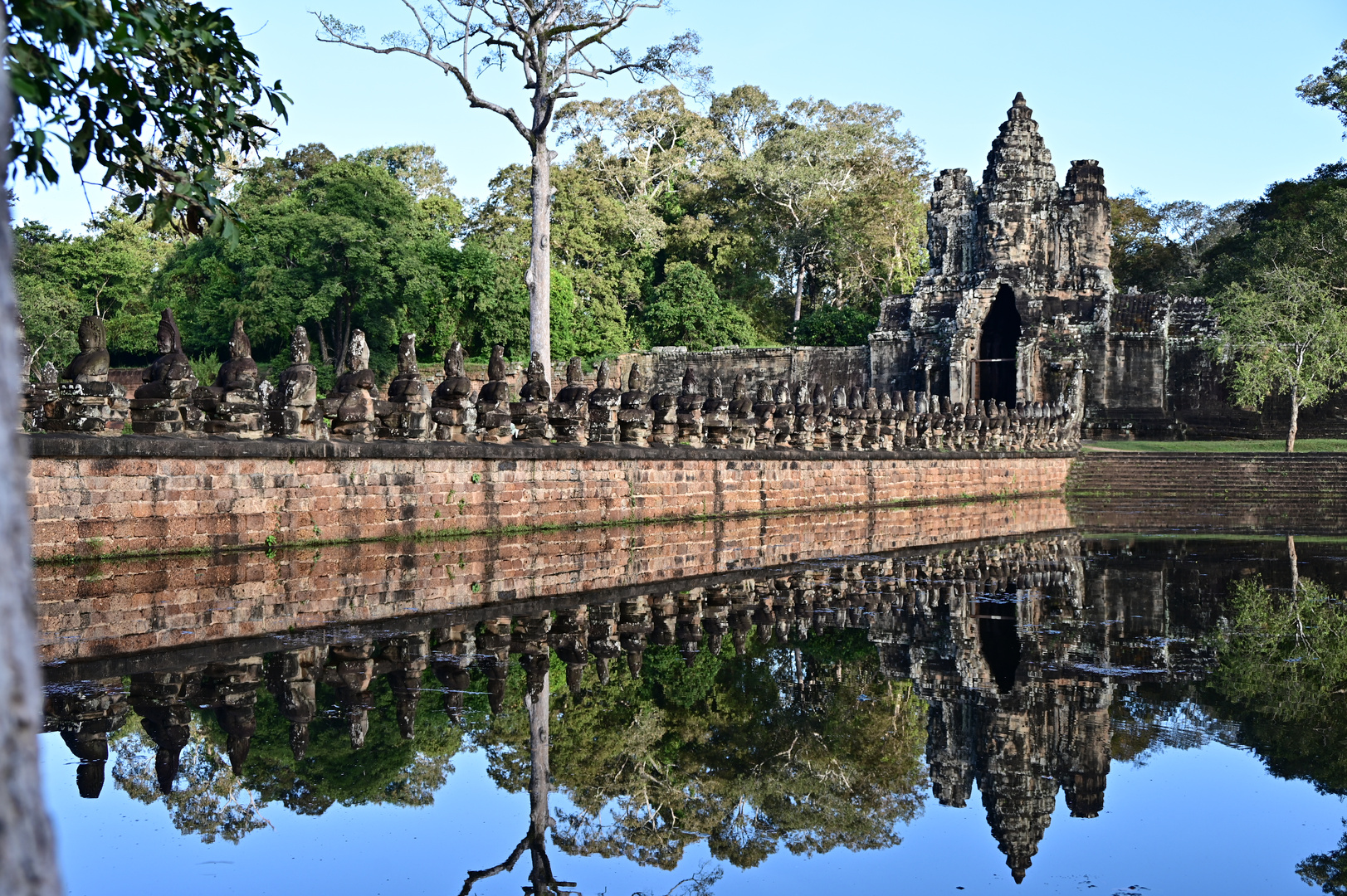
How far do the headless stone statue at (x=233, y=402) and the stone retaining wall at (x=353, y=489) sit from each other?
0.42 metres

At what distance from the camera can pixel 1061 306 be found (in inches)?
1484

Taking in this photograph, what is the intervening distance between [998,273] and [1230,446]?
31.1ft

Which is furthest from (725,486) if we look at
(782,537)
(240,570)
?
(240,570)

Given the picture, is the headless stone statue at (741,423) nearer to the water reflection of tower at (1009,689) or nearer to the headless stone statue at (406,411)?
the headless stone statue at (406,411)

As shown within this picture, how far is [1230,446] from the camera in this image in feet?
107

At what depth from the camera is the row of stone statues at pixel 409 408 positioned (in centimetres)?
1141

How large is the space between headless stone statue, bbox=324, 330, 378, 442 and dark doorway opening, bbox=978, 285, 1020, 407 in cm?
2927

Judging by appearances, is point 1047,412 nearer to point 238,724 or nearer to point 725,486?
point 725,486

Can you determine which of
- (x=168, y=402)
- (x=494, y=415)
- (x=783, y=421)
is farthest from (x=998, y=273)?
(x=168, y=402)

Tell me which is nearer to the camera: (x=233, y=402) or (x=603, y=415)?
(x=233, y=402)

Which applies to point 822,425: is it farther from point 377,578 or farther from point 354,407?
point 377,578

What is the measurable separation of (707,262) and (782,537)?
3684 cm

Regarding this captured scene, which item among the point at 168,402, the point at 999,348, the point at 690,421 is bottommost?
the point at 690,421

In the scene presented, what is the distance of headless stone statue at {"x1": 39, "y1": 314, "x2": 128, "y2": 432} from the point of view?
35.5ft
